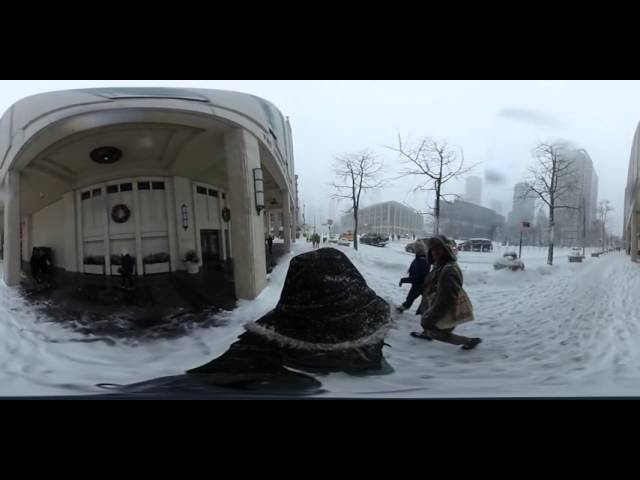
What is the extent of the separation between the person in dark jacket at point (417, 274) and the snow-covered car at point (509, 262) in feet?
1.34

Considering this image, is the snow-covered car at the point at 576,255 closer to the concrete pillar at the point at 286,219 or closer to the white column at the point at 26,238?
the concrete pillar at the point at 286,219

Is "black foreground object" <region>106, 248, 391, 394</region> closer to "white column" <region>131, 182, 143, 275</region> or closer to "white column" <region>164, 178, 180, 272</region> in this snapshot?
"white column" <region>164, 178, 180, 272</region>

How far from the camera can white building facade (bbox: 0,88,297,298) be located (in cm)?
175

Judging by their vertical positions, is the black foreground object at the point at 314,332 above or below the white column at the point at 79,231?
below

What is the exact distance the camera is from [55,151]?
1794mm

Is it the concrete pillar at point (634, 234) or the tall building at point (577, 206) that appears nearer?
the tall building at point (577, 206)

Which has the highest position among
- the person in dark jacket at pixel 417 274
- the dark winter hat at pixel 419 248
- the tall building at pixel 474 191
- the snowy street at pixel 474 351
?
the tall building at pixel 474 191

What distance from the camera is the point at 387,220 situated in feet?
6.11

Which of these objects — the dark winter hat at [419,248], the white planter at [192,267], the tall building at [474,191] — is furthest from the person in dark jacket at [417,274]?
the white planter at [192,267]

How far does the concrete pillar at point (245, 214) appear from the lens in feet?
5.87

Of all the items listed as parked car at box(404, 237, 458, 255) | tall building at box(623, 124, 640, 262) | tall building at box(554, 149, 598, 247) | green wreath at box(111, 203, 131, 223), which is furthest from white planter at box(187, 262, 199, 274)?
tall building at box(623, 124, 640, 262)
